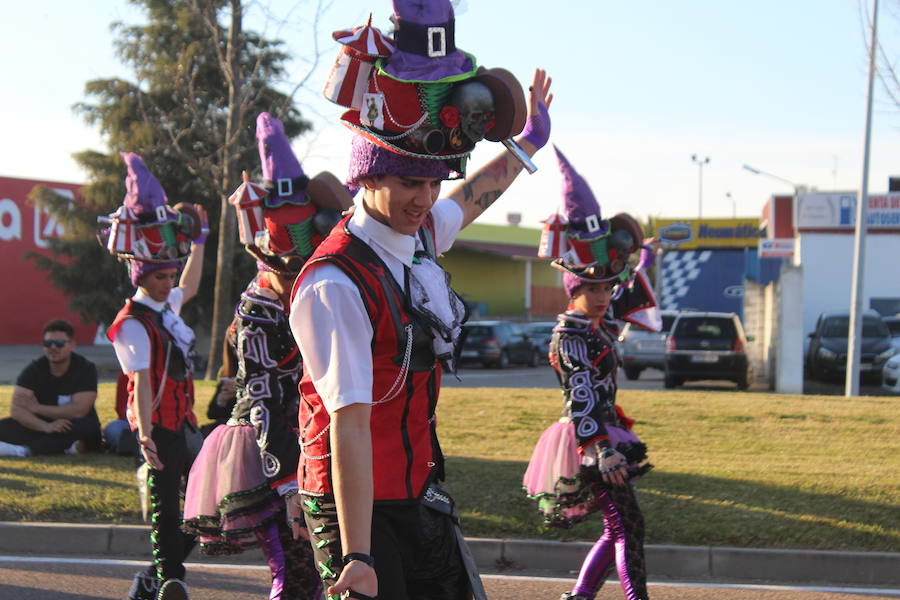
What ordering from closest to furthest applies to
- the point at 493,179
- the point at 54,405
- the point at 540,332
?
the point at 493,179 < the point at 54,405 < the point at 540,332

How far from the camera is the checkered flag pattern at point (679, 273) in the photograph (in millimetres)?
38344

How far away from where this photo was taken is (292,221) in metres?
5.20

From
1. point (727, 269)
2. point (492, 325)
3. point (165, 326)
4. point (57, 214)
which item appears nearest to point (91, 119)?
point (57, 214)

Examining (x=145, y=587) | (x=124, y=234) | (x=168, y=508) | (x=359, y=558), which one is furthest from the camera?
(x=124, y=234)

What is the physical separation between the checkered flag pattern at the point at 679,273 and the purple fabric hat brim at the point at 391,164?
36088 millimetres

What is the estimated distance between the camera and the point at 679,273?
38500mm

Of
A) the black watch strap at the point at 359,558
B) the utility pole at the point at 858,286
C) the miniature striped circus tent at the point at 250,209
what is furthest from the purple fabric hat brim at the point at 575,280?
the utility pole at the point at 858,286

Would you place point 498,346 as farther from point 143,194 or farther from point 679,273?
point 143,194

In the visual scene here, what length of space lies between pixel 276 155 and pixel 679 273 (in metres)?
34.2

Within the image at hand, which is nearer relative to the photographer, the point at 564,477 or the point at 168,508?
the point at 564,477

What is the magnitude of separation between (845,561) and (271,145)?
440 centimetres

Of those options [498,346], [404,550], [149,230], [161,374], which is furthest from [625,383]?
[404,550]

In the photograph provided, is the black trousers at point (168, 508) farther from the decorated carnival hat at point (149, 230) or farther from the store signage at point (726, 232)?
the store signage at point (726, 232)

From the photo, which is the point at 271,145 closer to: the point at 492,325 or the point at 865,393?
the point at 865,393
